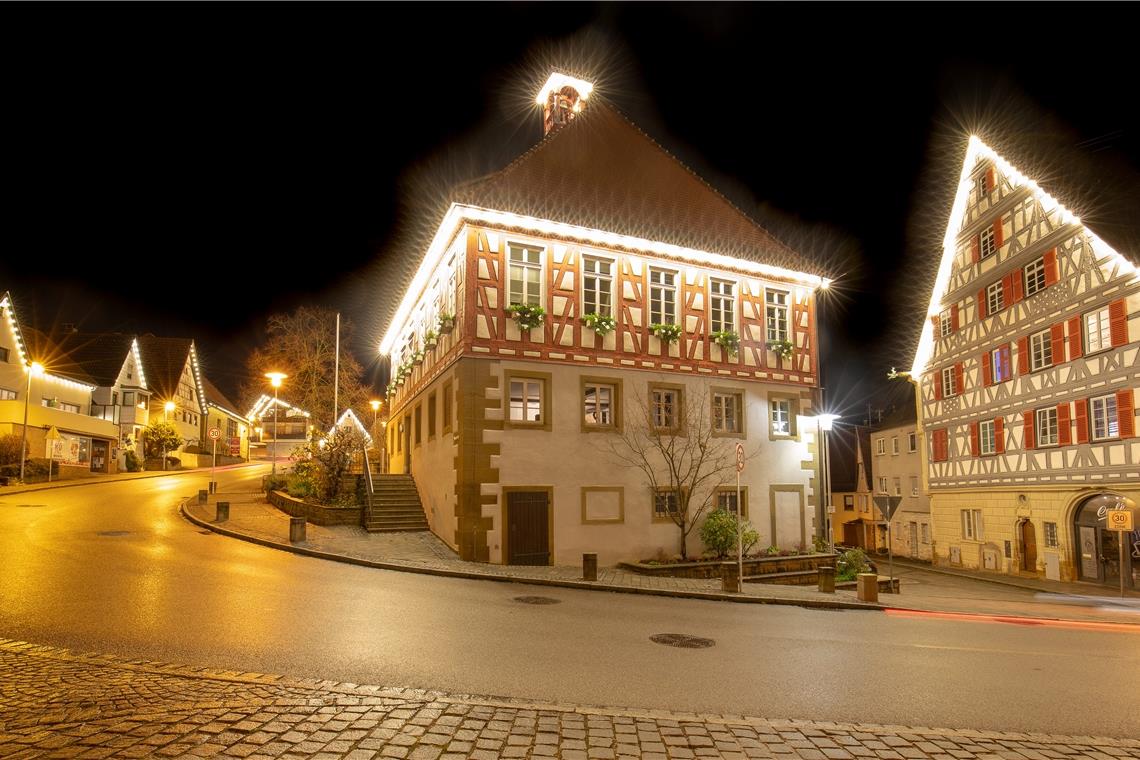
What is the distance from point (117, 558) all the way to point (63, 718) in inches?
431

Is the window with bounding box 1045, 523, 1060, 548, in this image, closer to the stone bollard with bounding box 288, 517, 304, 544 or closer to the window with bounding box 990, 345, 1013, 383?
the window with bounding box 990, 345, 1013, 383

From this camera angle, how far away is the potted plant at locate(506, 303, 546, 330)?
20391mm

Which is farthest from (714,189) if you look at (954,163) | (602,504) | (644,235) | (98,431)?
(98,431)

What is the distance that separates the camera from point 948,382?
34844mm

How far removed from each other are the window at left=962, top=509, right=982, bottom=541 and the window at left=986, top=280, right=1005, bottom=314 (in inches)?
338

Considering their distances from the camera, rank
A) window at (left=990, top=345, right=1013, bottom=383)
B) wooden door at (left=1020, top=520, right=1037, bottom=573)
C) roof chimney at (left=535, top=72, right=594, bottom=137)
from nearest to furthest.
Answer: roof chimney at (left=535, top=72, right=594, bottom=137), wooden door at (left=1020, top=520, right=1037, bottom=573), window at (left=990, top=345, right=1013, bottom=383)

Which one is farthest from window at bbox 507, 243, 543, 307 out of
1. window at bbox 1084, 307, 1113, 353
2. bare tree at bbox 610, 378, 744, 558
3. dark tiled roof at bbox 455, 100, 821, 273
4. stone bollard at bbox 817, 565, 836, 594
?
window at bbox 1084, 307, 1113, 353

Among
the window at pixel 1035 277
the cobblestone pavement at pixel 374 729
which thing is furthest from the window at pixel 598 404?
the window at pixel 1035 277

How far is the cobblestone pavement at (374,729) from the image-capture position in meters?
5.46

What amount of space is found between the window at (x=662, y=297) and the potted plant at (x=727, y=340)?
1.46m

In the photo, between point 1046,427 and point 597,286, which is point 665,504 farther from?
point 1046,427

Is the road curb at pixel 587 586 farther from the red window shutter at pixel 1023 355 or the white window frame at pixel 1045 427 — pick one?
the red window shutter at pixel 1023 355

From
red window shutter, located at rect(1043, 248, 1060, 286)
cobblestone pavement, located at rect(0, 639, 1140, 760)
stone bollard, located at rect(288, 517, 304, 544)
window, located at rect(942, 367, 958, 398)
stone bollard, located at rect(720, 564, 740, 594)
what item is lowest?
stone bollard, located at rect(720, 564, 740, 594)

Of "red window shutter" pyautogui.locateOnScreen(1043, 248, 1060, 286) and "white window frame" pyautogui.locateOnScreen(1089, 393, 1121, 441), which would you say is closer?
"white window frame" pyautogui.locateOnScreen(1089, 393, 1121, 441)
